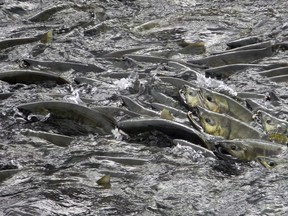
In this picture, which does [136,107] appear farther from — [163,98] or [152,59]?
[152,59]

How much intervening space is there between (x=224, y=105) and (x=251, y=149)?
111 cm

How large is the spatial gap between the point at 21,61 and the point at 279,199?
16.0 feet

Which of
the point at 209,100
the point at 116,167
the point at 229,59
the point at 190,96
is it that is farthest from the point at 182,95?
the point at 116,167

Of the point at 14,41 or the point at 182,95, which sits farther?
the point at 14,41

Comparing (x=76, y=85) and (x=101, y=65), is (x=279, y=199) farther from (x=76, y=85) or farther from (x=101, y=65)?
(x=101, y=65)

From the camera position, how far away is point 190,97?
698 centimetres

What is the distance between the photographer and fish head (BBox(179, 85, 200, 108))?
273 inches

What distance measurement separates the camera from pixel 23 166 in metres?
5.74

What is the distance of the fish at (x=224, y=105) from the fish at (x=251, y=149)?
0.83 meters

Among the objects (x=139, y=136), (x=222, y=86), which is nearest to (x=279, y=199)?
(x=139, y=136)

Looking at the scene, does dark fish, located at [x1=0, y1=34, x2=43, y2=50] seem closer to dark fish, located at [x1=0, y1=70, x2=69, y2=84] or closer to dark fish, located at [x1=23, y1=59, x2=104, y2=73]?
dark fish, located at [x1=23, y1=59, x2=104, y2=73]

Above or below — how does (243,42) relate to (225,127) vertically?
above

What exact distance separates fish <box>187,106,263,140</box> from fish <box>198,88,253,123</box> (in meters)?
0.36

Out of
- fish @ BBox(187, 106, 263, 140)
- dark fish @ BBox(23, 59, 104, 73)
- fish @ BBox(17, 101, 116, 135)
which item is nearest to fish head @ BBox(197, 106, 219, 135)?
fish @ BBox(187, 106, 263, 140)
